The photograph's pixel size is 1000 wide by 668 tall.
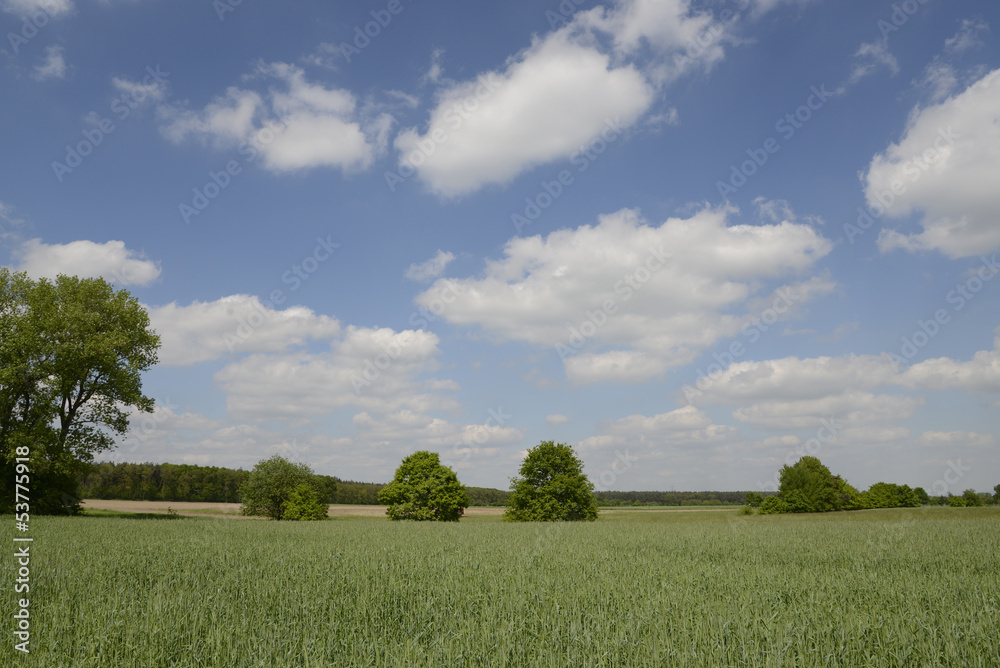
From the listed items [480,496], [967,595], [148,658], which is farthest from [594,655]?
[480,496]

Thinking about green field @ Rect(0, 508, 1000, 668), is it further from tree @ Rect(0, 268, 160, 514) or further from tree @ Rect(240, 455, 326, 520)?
tree @ Rect(240, 455, 326, 520)

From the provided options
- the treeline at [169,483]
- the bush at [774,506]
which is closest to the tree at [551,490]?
the bush at [774,506]

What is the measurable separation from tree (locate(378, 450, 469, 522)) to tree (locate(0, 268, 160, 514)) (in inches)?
745

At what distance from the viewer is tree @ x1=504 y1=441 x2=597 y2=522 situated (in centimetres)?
4231

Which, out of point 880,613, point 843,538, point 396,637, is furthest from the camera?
point 843,538

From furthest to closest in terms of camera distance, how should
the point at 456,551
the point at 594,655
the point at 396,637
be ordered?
1. the point at 456,551
2. the point at 396,637
3. the point at 594,655

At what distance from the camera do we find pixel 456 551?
13.0 metres

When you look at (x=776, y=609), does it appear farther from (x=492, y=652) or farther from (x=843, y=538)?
(x=843, y=538)

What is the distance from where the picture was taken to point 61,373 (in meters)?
31.1

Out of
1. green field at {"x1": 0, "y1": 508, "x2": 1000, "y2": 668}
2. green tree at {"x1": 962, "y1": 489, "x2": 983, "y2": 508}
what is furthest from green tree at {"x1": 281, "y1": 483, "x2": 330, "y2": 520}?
green tree at {"x1": 962, "y1": 489, "x2": 983, "y2": 508}

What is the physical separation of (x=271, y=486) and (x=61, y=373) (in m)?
26.3

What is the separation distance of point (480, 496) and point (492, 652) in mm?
120101

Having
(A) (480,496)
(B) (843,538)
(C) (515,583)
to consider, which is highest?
(C) (515,583)

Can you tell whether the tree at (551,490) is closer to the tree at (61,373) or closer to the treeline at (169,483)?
the tree at (61,373)
